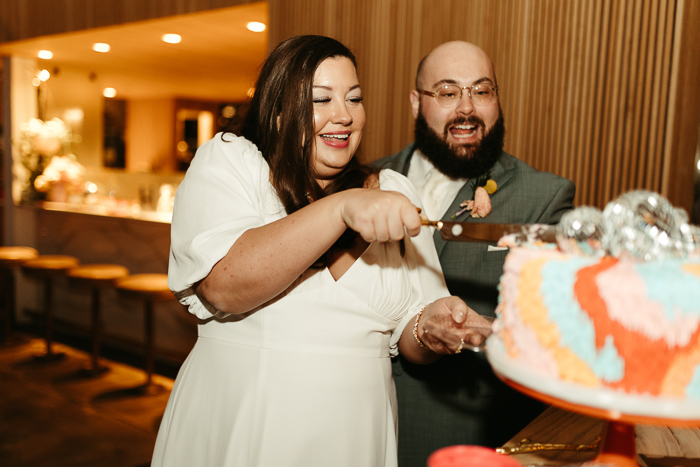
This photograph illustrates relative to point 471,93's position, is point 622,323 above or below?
below

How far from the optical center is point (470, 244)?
1.91 m

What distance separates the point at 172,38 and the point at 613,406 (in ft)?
17.7

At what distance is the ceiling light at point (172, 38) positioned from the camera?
198 inches

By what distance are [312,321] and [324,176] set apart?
409 millimetres

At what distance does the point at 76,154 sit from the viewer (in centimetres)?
736

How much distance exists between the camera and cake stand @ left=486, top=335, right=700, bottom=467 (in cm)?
72

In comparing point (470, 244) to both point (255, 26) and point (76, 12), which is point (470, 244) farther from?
point (76, 12)

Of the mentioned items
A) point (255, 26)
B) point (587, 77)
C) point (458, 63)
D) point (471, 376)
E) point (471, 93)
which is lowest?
point (471, 376)

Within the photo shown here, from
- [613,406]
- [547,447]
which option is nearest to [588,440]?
[547,447]

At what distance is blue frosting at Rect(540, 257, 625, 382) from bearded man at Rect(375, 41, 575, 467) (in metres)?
1.00

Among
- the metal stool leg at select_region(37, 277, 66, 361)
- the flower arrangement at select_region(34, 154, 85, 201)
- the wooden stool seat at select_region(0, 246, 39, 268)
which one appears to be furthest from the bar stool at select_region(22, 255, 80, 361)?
the flower arrangement at select_region(34, 154, 85, 201)

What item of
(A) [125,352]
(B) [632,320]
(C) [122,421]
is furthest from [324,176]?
(A) [125,352]

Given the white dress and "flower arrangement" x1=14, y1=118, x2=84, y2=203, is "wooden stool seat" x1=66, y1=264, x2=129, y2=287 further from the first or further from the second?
the white dress

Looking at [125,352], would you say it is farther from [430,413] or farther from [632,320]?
[632,320]
